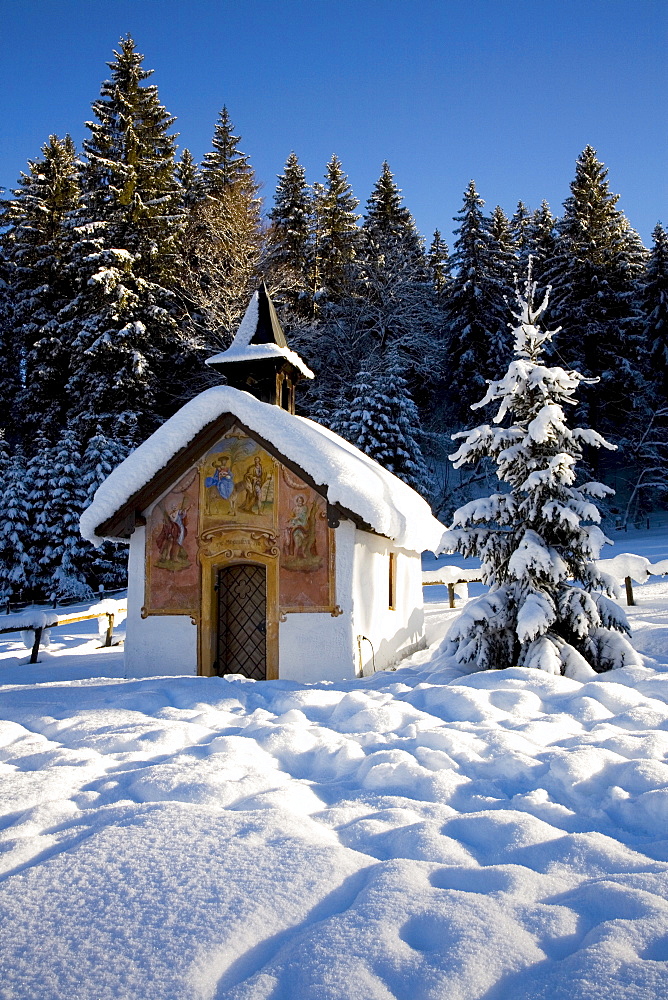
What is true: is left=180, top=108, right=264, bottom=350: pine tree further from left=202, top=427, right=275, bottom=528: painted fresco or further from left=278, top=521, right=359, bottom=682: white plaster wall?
left=278, top=521, right=359, bottom=682: white plaster wall

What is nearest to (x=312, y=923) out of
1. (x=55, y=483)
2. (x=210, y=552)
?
(x=210, y=552)

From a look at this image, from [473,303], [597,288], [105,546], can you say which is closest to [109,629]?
[105,546]

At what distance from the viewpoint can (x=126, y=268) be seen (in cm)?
3102

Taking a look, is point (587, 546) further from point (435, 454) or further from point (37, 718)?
point (435, 454)

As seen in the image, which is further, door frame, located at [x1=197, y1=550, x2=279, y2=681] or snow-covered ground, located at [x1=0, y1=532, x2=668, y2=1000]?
door frame, located at [x1=197, y1=550, x2=279, y2=681]

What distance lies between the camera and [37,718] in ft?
26.2

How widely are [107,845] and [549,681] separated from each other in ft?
19.4

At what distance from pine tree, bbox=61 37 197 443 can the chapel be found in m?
18.4

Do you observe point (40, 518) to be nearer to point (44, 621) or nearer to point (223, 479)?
point (44, 621)

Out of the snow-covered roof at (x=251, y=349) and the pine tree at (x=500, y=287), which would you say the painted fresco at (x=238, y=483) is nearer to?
the snow-covered roof at (x=251, y=349)

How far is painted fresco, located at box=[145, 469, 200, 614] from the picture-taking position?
41.3 feet

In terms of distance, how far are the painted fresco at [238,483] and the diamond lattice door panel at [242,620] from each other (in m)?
1.05

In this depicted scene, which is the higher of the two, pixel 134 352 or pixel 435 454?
pixel 134 352

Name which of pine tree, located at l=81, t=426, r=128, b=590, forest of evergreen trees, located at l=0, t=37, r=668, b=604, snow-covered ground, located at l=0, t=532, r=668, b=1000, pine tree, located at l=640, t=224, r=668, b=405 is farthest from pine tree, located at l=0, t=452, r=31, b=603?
pine tree, located at l=640, t=224, r=668, b=405
